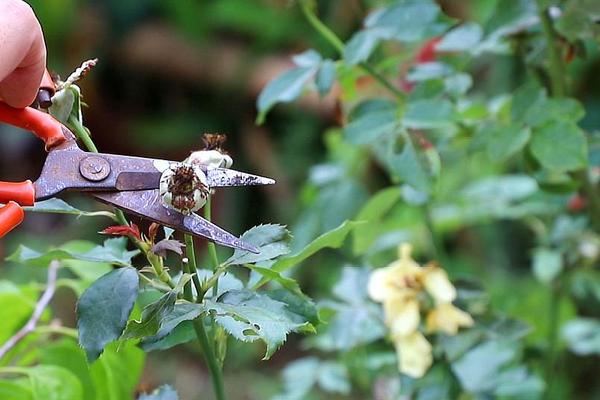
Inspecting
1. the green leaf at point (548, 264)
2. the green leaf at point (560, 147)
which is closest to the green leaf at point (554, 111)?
the green leaf at point (560, 147)

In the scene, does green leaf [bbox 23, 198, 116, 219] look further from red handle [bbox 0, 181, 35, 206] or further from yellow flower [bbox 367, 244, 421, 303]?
yellow flower [bbox 367, 244, 421, 303]

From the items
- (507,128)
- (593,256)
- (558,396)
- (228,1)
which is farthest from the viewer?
(228,1)

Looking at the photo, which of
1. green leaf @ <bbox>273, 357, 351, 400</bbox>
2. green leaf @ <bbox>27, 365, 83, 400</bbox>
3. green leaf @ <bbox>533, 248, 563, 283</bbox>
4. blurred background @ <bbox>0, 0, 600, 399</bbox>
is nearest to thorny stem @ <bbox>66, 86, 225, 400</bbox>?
green leaf @ <bbox>27, 365, 83, 400</bbox>

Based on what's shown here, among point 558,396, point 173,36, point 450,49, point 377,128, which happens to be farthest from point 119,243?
point 173,36

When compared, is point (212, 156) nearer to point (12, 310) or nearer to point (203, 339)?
point (203, 339)

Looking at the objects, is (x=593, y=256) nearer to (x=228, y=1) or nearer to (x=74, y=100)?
(x=74, y=100)

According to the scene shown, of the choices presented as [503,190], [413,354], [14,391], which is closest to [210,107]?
[503,190]
